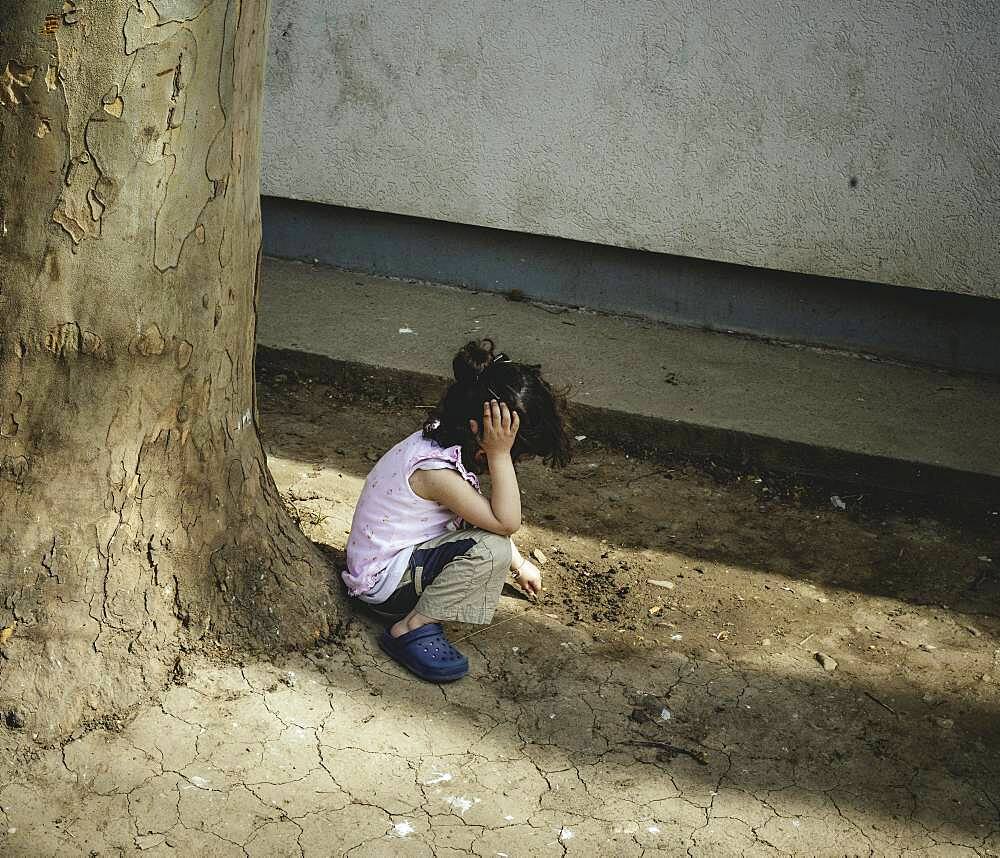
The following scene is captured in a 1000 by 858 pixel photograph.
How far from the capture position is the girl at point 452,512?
3242 millimetres

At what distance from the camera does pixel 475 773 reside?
2883 mm

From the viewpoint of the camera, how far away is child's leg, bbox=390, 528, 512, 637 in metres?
3.26

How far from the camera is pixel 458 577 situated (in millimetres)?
3254

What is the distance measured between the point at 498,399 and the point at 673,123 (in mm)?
2774

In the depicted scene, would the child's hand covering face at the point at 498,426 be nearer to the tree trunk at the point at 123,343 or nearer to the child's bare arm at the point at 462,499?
the child's bare arm at the point at 462,499

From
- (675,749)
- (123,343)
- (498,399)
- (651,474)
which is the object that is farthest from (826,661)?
(123,343)

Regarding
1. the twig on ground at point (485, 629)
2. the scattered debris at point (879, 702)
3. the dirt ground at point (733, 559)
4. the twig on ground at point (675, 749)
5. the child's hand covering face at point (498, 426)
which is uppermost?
the child's hand covering face at point (498, 426)

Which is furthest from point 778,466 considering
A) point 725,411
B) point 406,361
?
point 406,361

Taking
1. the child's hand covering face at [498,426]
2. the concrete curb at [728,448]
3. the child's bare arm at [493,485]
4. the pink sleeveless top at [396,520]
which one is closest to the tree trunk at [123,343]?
the pink sleeveless top at [396,520]

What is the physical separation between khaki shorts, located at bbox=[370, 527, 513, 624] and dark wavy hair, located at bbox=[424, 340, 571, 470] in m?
0.23

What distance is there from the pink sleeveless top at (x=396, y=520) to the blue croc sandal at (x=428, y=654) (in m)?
0.15

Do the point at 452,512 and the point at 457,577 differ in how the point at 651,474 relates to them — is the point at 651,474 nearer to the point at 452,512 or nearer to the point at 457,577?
the point at 452,512

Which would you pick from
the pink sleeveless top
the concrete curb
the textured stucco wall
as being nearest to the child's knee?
the pink sleeveless top

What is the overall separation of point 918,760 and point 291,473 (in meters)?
2.41
